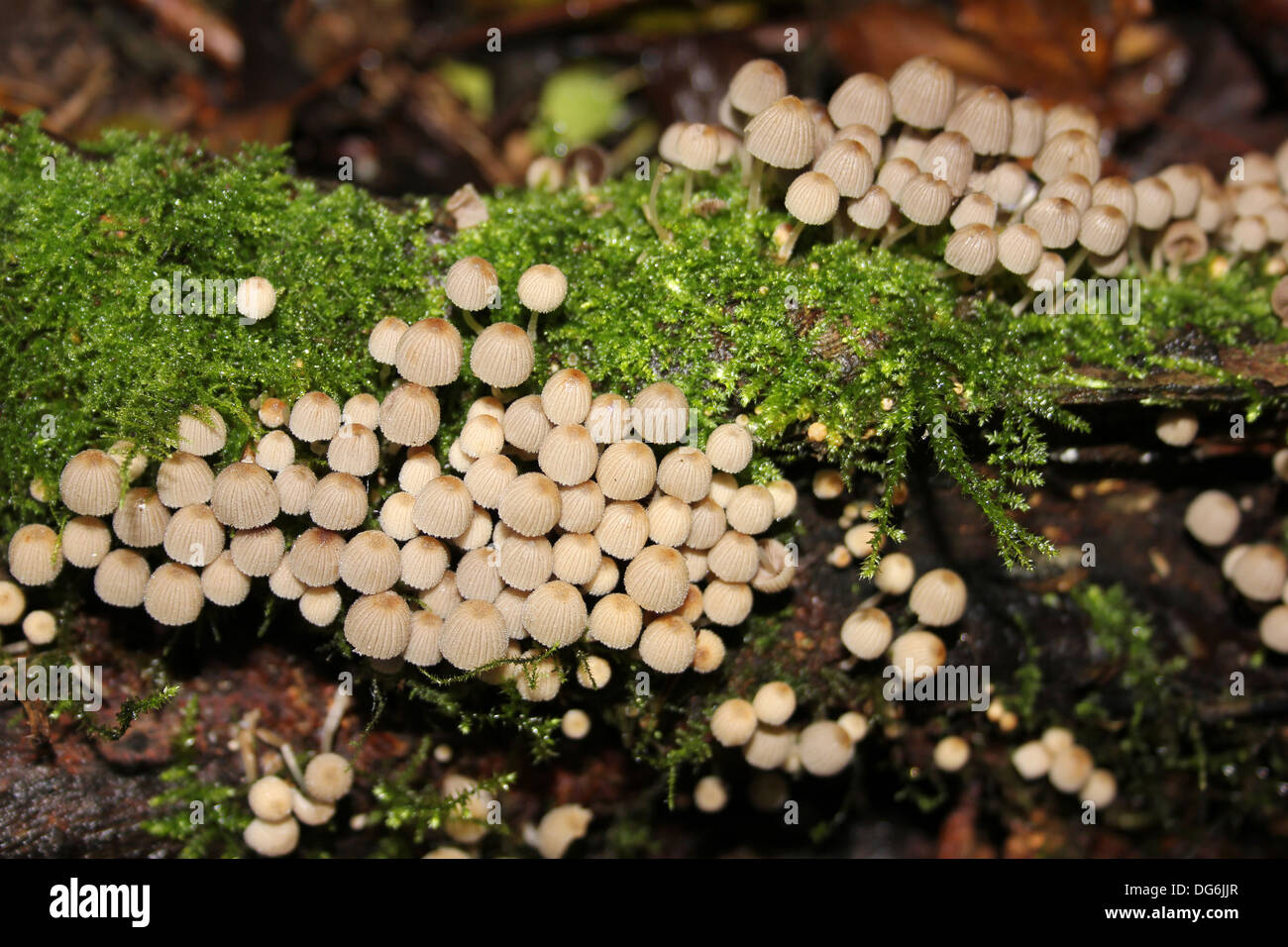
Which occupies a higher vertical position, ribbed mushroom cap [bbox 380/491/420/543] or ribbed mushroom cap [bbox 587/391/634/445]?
ribbed mushroom cap [bbox 587/391/634/445]

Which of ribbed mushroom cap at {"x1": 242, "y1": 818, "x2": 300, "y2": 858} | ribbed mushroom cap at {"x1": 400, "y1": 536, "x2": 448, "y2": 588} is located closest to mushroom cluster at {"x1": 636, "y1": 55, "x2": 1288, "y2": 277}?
ribbed mushroom cap at {"x1": 400, "y1": 536, "x2": 448, "y2": 588}

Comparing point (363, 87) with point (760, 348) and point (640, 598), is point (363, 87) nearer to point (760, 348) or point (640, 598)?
point (760, 348)

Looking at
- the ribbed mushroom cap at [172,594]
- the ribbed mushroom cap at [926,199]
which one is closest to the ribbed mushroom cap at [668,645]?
the ribbed mushroom cap at [172,594]

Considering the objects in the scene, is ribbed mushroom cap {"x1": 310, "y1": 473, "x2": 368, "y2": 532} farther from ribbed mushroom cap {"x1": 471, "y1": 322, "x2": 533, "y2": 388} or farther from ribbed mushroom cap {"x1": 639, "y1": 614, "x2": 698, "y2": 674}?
ribbed mushroom cap {"x1": 639, "y1": 614, "x2": 698, "y2": 674}

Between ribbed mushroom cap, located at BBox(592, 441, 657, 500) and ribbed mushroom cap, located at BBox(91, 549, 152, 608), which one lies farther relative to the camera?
ribbed mushroom cap, located at BBox(91, 549, 152, 608)

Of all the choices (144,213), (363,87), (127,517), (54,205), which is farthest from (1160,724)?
(363,87)
